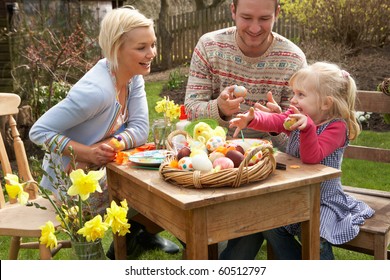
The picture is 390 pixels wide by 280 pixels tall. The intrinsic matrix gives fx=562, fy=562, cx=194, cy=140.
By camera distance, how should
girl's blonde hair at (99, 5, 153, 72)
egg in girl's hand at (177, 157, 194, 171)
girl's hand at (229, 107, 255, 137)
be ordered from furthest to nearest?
girl's blonde hair at (99, 5, 153, 72) → girl's hand at (229, 107, 255, 137) → egg in girl's hand at (177, 157, 194, 171)

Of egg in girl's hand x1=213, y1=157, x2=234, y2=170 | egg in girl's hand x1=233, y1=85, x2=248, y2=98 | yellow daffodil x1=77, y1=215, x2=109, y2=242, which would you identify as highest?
egg in girl's hand x1=233, y1=85, x2=248, y2=98

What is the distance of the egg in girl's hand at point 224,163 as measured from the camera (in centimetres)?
207

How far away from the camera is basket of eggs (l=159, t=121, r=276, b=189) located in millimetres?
1992

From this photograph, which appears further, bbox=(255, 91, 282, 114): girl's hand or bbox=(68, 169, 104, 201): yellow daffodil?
bbox=(255, 91, 282, 114): girl's hand

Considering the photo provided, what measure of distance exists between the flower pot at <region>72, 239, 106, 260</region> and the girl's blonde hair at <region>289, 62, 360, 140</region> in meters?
1.15

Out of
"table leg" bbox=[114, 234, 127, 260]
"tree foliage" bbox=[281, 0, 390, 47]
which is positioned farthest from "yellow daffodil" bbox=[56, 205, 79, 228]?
"tree foliage" bbox=[281, 0, 390, 47]

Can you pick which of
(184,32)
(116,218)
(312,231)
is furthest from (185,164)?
(184,32)

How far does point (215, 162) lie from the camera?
2.10m

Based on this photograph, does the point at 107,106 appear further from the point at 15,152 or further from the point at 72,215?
the point at 72,215

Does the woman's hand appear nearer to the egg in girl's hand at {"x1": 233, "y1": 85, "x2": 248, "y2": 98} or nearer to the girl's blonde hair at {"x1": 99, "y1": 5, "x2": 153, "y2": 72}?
the girl's blonde hair at {"x1": 99, "y1": 5, "x2": 153, "y2": 72}

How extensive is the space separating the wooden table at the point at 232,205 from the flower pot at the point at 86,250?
0.94 feet

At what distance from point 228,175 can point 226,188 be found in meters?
0.07
